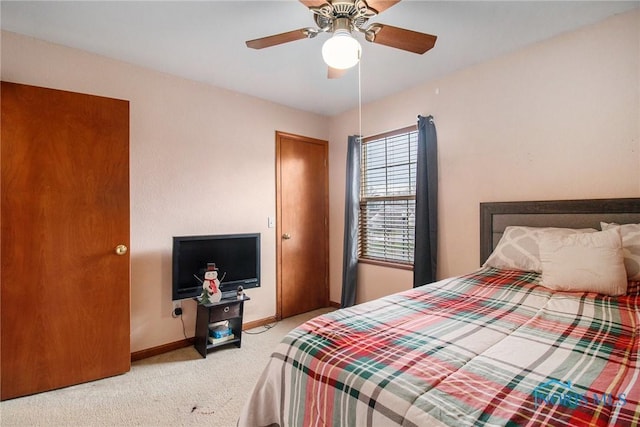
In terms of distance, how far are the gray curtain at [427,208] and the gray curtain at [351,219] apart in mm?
841

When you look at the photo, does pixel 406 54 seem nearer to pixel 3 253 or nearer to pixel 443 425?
pixel 443 425

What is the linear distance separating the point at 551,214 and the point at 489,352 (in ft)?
5.58

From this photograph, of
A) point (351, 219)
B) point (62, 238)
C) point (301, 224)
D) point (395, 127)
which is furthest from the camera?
point (301, 224)

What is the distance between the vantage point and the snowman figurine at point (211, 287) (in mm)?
2629

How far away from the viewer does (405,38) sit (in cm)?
171

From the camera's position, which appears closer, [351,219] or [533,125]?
[533,125]

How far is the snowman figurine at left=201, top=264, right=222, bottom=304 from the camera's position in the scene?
263 centimetres

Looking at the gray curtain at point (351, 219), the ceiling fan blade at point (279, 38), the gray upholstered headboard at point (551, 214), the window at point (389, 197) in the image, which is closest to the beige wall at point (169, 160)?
the gray curtain at point (351, 219)

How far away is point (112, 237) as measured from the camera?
230cm

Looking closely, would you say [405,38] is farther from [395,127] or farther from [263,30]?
[395,127]

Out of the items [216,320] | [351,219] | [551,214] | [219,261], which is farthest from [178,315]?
[551,214]

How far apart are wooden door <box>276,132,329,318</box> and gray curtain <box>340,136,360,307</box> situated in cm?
43

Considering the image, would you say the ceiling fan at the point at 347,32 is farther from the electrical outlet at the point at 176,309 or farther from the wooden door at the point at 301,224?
the electrical outlet at the point at 176,309

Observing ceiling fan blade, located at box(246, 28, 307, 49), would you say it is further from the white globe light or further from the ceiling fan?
the white globe light
